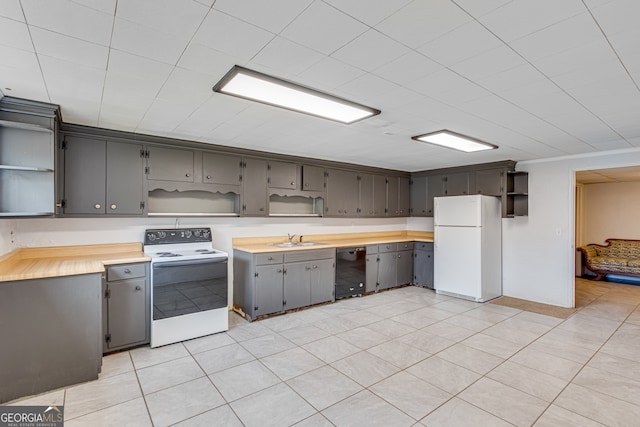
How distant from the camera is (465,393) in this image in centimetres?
255

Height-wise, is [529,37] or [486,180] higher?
[529,37]

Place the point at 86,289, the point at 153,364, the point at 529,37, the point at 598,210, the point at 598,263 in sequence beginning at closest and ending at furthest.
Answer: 1. the point at 529,37
2. the point at 86,289
3. the point at 153,364
4. the point at 598,263
5. the point at 598,210

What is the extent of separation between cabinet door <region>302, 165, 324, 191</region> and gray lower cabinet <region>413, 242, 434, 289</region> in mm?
2365

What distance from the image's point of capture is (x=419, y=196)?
21.8ft

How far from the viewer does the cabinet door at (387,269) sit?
5719mm

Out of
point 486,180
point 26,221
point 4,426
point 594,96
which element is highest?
point 594,96

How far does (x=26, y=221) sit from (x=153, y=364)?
204 centimetres

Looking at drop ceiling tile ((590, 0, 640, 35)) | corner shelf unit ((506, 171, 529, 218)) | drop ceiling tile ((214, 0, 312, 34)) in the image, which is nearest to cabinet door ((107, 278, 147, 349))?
drop ceiling tile ((214, 0, 312, 34))

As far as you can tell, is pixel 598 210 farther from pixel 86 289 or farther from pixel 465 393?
pixel 86 289

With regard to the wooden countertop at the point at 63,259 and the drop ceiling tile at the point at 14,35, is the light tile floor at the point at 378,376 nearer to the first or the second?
the wooden countertop at the point at 63,259

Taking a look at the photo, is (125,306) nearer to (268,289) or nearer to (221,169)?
(268,289)

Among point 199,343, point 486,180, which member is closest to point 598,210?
point 486,180

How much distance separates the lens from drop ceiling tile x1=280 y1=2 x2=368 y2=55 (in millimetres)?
1479

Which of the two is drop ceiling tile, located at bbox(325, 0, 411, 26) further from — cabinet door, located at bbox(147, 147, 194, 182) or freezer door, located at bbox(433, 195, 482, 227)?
freezer door, located at bbox(433, 195, 482, 227)
